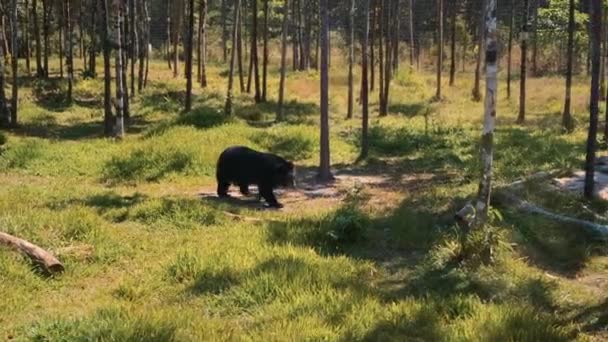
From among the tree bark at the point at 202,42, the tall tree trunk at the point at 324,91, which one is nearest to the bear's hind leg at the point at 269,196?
the tall tree trunk at the point at 324,91

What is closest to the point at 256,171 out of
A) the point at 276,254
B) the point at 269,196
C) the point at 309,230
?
the point at 269,196

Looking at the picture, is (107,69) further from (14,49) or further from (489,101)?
(489,101)

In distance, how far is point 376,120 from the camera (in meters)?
23.5

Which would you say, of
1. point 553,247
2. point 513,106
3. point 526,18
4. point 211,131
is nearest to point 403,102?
point 513,106

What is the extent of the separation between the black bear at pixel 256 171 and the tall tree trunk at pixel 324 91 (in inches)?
79.9

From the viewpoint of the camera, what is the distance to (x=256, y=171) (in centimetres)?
1210

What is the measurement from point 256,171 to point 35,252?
205 inches

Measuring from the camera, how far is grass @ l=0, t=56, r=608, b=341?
593 centimetres

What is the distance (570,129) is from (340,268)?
48.9ft

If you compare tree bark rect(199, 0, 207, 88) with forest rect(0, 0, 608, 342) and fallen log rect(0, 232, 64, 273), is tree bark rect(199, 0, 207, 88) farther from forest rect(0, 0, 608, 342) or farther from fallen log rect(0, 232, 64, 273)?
fallen log rect(0, 232, 64, 273)

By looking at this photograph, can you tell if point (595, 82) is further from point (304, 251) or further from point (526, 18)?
point (526, 18)

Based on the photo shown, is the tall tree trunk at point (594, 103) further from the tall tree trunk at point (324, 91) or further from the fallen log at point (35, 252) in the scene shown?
the fallen log at point (35, 252)

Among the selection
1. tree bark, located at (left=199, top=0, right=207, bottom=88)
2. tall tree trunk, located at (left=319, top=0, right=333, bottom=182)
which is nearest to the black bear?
tall tree trunk, located at (left=319, top=0, right=333, bottom=182)

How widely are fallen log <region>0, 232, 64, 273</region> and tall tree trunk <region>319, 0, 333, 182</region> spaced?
7530 mm
